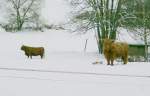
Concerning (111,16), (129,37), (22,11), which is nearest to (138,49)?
(129,37)

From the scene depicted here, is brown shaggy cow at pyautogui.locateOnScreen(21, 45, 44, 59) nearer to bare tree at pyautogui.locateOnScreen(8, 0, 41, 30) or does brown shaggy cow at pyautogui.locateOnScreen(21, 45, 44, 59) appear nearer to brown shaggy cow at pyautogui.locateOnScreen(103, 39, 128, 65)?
brown shaggy cow at pyautogui.locateOnScreen(103, 39, 128, 65)

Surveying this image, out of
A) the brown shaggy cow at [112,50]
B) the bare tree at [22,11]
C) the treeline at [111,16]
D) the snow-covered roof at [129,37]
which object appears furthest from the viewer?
the bare tree at [22,11]

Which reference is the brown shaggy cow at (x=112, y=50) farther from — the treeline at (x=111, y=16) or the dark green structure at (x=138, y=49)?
the dark green structure at (x=138, y=49)

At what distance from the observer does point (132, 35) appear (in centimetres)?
2594

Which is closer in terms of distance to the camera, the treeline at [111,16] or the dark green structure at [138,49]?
the treeline at [111,16]

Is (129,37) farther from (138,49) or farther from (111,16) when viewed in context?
(111,16)

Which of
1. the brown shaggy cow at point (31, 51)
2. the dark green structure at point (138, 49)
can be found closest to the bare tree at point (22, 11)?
the dark green structure at point (138, 49)

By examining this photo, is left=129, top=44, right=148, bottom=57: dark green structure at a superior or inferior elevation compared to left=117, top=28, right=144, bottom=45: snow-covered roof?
inferior

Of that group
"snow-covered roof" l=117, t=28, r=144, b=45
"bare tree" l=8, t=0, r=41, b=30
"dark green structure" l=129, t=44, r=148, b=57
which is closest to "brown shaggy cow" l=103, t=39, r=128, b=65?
"dark green structure" l=129, t=44, r=148, b=57

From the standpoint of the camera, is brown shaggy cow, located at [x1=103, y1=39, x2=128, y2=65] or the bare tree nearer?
brown shaggy cow, located at [x1=103, y1=39, x2=128, y2=65]

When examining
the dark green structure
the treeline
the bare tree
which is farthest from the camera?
the bare tree

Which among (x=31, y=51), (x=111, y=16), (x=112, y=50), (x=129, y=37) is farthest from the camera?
(x=129, y=37)

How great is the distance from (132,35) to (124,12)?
2428 mm

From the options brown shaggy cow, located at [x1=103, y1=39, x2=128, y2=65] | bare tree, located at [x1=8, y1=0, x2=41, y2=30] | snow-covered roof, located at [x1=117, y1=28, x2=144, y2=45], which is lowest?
snow-covered roof, located at [x1=117, y1=28, x2=144, y2=45]
